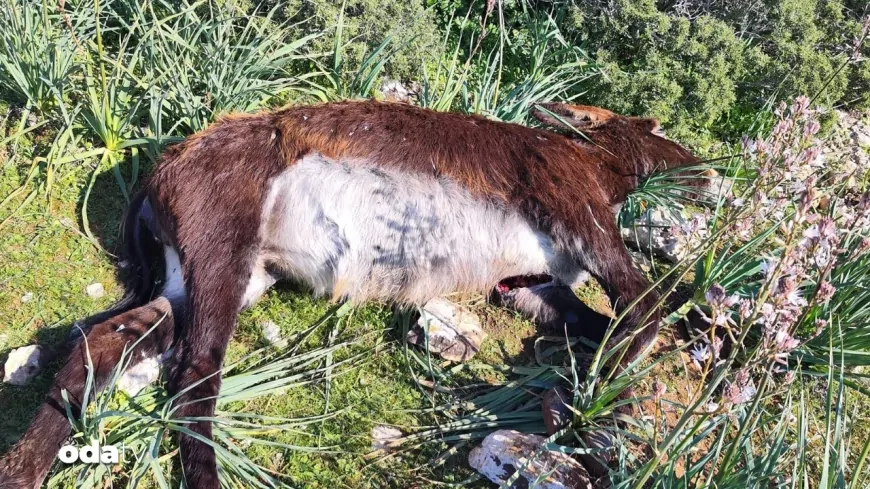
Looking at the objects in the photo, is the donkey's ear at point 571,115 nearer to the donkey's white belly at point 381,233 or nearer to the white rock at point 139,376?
the donkey's white belly at point 381,233

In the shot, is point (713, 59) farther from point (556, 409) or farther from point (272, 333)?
point (272, 333)

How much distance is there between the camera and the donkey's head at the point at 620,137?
338 centimetres

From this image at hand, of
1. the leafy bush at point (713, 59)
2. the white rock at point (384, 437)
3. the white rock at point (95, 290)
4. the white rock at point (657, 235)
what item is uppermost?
the leafy bush at point (713, 59)

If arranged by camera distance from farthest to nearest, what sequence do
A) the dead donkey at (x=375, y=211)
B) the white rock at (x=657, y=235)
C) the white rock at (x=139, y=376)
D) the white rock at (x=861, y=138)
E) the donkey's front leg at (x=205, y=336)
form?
1. the white rock at (x=861, y=138)
2. the white rock at (x=657, y=235)
3. the dead donkey at (x=375, y=211)
4. the white rock at (x=139, y=376)
5. the donkey's front leg at (x=205, y=336)

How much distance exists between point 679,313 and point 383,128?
1581 mm

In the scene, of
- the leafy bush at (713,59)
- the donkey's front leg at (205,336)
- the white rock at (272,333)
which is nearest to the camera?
the donkey's front leg at (205,336)

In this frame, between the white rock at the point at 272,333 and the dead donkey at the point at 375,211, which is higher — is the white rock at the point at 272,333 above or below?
below

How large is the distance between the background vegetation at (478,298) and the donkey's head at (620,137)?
15cm

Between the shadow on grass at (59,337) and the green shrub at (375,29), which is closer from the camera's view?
the shadow on grass at (59,337)

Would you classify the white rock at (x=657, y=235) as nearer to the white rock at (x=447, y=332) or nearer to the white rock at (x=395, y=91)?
the white rock at (x=447, y=332)

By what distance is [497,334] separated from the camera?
3146 mm

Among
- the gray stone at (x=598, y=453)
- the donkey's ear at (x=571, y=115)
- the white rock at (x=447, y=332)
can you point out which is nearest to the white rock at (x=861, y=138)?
the donkey's ear at (x=571, y=115)

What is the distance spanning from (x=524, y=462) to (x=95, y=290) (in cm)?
220

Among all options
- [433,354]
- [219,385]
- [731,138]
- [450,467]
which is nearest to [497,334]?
[433,354]
